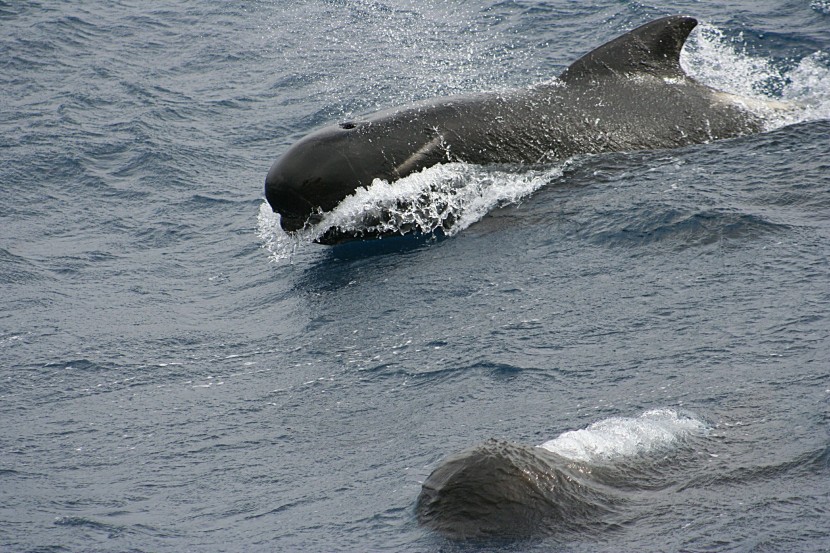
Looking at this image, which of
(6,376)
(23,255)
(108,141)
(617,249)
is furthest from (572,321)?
(108,141)

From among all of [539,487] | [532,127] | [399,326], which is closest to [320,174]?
[399,326]

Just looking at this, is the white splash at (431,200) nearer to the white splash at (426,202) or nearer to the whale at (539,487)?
the white splash at (426,202)

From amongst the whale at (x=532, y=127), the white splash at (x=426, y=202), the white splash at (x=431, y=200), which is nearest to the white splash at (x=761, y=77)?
the white splash at (x=431, y=200)

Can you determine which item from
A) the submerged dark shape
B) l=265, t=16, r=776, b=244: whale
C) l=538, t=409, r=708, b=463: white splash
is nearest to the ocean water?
l=538, t=409, r=708, b=463: white splash

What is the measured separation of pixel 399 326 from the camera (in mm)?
12938

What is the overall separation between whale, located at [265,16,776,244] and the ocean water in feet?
0.91

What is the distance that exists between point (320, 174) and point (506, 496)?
7.80 meters

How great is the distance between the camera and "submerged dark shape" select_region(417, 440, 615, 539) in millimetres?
7734

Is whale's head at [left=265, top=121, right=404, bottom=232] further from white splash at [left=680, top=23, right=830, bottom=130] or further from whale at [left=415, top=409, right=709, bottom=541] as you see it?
whale at [left=415, top=409, right=709, bottom=541]

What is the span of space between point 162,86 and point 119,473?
14.9 m

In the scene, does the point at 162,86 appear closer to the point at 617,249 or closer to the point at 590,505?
the point at 617,249

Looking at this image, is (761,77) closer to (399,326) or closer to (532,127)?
(532,127)

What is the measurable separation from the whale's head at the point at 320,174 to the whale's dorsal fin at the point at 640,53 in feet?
11.8

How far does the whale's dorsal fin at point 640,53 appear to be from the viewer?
1719 centimetres
